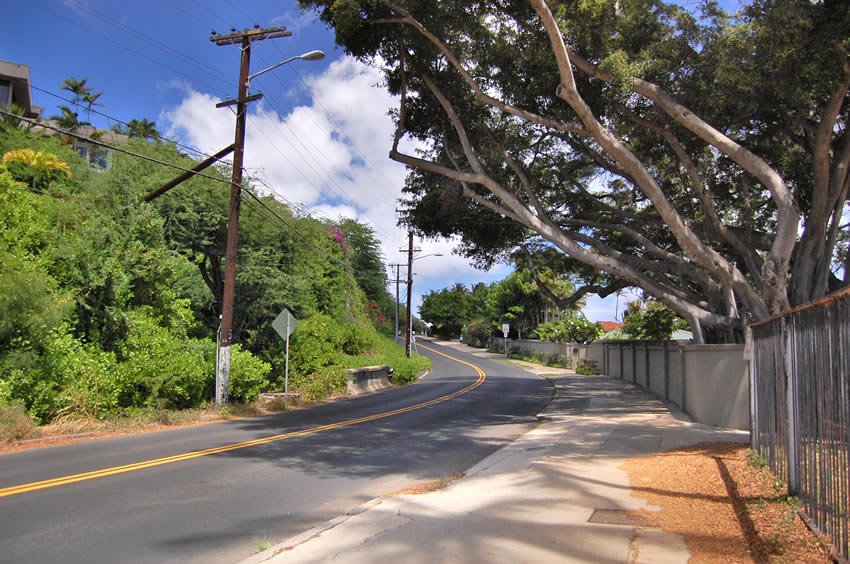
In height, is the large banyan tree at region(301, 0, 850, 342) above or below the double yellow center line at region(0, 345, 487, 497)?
above

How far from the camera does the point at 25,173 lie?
2612cm

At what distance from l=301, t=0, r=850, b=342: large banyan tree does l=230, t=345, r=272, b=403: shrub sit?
289 inches

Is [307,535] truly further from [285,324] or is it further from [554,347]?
[554,347]

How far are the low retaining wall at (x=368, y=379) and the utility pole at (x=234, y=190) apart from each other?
9085 millimetres

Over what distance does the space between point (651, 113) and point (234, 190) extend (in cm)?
1193

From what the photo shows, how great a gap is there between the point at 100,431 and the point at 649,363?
1960 cm

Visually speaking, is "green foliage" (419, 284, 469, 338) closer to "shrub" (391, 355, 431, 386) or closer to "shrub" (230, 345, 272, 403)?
"shrub" (391, 355, 431, 386)

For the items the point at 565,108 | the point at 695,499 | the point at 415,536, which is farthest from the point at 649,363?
the point at 415,536

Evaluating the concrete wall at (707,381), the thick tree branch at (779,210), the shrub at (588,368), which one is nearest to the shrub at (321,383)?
the concrete wall at (707,381)

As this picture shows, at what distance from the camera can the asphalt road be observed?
6.06m

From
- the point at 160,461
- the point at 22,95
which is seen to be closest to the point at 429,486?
the point at 160,461

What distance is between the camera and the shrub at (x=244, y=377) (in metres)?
18.9

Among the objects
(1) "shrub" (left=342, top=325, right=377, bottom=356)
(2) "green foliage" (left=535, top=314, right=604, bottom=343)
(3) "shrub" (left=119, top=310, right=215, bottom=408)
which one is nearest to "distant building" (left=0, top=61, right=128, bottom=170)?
(1) "shrub" (left=342, top=325, right=377, bottom=356)

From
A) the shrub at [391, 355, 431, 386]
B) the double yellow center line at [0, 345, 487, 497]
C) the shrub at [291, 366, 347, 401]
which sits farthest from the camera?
the shrub at [391, 355, 431, 386]
